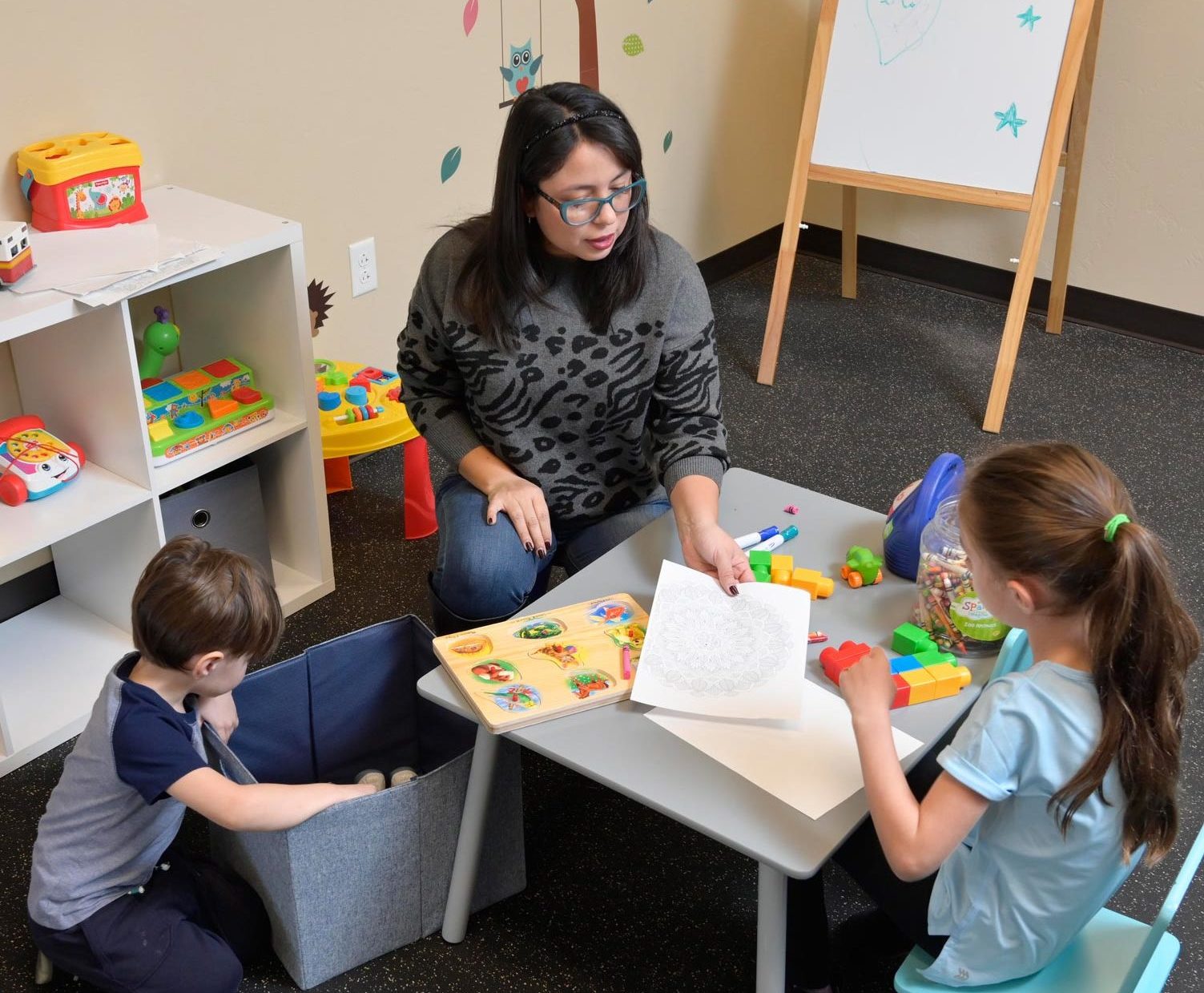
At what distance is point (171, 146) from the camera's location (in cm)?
206

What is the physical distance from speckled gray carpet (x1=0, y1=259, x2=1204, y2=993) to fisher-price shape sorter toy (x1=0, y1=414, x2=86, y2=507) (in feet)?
1.31

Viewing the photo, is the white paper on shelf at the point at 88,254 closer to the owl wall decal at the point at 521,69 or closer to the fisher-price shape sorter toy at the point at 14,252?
the fisher-price shape sorter toy at the point at 14,252

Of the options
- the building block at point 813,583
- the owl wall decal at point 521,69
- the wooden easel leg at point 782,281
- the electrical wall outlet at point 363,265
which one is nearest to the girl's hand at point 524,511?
the building block at point 813,583

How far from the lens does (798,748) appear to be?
3.93ft

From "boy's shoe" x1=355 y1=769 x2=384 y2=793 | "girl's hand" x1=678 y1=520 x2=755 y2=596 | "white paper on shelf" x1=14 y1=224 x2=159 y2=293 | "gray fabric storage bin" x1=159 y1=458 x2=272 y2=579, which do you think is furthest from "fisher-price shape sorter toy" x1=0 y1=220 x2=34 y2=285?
"girl's hand" x1=678 y1=520 x2=755 y2=596

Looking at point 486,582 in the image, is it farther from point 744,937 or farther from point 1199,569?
point 1199,569

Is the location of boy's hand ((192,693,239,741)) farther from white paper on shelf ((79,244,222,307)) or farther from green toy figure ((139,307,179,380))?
green toy figure ((139,307,179,380))

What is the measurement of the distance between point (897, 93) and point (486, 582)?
1854mm

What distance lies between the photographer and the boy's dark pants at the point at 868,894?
1269 mm

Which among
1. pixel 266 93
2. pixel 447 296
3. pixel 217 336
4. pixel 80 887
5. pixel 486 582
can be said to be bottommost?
pixel 80 887

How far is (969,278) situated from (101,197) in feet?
8.28

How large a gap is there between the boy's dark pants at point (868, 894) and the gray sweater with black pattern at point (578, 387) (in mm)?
519

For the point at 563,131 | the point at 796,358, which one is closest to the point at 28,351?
the point at 563,131

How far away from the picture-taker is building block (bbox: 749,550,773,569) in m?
1.44
